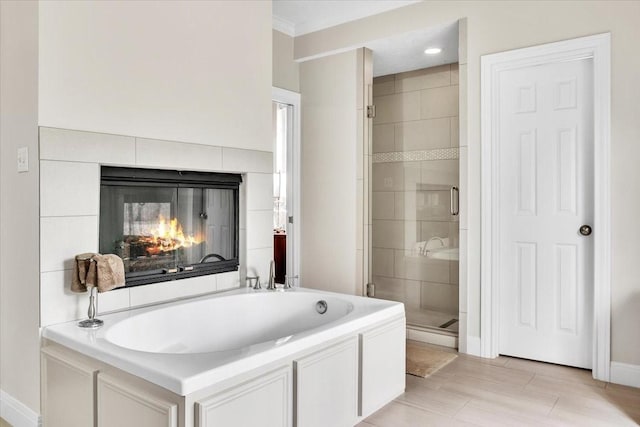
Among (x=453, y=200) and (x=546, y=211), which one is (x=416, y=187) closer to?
(x=453, y=200)

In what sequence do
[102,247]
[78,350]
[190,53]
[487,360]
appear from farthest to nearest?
[487,360]
[190,53]
[102,247]
[78,350]

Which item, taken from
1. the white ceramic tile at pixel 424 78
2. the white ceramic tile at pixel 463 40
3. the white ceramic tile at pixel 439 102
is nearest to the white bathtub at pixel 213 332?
the white ceramic tile at pixel 463 40

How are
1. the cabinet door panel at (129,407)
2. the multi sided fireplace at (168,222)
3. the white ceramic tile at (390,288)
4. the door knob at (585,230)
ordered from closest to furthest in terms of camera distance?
1. the cabinet door panel at (129,407)
2. the multi sided fireplace at (168,222)
3. the door knob at (585,230)
4. the white ceramic tile at (390,288)

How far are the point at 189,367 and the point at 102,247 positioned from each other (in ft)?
3.91

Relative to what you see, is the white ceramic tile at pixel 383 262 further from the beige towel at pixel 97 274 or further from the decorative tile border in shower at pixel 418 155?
the beige towel at pixel 97 274

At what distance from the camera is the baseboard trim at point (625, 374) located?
2834mm

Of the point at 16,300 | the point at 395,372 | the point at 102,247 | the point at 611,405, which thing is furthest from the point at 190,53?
the point at 611,405

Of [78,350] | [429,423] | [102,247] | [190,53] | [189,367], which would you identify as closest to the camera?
[189,367]

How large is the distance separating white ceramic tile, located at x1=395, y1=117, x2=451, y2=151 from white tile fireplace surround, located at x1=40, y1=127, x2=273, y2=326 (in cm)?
240

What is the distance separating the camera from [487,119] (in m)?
3.39

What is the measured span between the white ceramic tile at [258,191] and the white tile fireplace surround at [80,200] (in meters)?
0.34

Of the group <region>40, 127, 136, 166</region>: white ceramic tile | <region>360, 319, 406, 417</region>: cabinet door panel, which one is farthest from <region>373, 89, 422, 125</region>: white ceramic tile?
<region>40, 127, 136, 166</region>: white ceramic tile

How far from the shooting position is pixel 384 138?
5.01 meters

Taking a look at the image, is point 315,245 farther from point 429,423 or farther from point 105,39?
point 105,39
